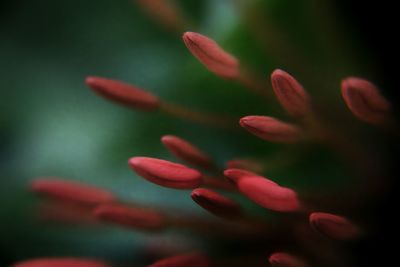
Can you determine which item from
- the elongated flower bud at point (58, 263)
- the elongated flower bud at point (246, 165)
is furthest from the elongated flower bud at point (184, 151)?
the elongated flower bud at point (58, 263)

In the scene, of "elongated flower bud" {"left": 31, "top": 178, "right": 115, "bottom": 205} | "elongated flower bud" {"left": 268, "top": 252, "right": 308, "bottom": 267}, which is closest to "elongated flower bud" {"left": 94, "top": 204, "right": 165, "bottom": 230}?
"elongated flower bud" {"left": 31, "top": 178, "right": 115, "bottom": 205}

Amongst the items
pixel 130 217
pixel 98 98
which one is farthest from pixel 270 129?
pixel 98 98

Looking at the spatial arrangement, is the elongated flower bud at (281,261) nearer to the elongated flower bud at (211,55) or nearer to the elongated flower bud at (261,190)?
the elongated flower bud at (261,190)

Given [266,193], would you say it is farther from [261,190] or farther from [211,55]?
[211,55]

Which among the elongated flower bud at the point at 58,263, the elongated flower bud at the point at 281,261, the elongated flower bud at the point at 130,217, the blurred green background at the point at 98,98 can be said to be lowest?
the elongated flower bud at the point at 281,261

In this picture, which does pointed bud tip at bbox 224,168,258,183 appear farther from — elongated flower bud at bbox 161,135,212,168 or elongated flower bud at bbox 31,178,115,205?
elongated flower bud at bbox 31,178,115,205

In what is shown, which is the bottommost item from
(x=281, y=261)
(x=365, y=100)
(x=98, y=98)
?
(x=281, y=261)
